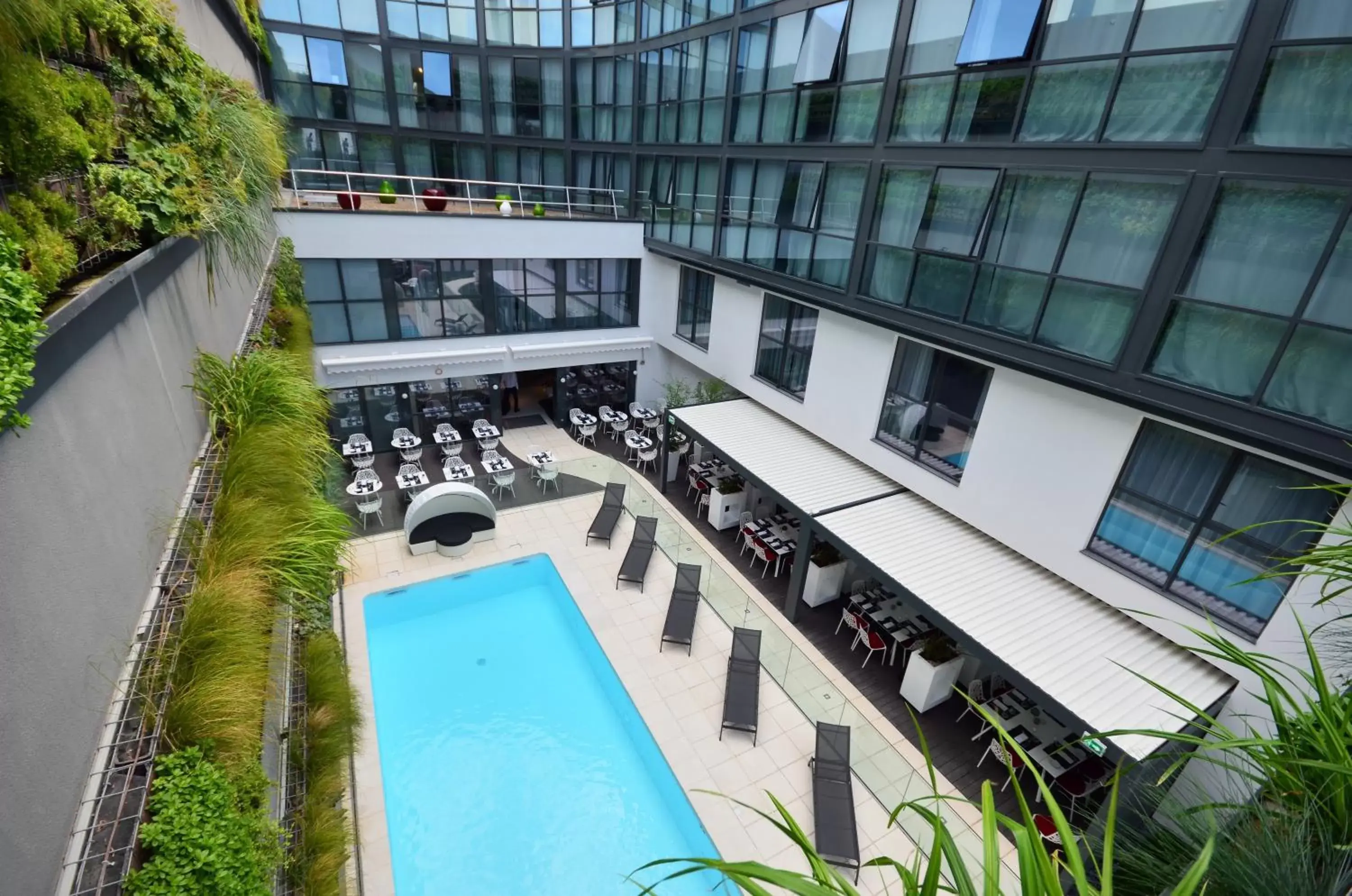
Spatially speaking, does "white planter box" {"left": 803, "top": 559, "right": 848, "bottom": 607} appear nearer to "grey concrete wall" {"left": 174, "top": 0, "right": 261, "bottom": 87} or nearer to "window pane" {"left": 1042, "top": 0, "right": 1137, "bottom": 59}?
"window pane" {"left": 1042, "top": 0, "right": 1137, "bottom": 59}

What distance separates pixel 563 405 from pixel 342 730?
42.7 feet

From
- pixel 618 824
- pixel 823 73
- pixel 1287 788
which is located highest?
pixel 823 73

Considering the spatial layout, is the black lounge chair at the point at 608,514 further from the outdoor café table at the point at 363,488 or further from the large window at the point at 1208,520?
the large window at the point at 1208,520

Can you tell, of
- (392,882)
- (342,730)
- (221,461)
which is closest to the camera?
(221,461)

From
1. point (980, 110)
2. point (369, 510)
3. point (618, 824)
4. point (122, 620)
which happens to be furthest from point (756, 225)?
point (122, 620)

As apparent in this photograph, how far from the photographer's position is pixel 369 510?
40.4 ft

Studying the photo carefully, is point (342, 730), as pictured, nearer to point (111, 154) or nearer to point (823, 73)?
point (111, 154)

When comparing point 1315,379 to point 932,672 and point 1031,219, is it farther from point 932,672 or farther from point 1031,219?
point 932,672

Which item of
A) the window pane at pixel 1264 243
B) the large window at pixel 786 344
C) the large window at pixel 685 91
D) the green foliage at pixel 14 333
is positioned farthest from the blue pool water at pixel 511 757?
the large window at pixel 685 91

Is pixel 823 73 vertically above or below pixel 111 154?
above

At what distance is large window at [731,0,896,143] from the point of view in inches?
364

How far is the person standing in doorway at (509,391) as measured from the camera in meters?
18.1

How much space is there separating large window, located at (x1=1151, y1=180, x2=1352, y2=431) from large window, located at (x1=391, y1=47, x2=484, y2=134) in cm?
1823

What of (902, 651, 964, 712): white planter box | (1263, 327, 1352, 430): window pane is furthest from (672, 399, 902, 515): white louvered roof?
(1263, 327, 1352, 430): window pane
